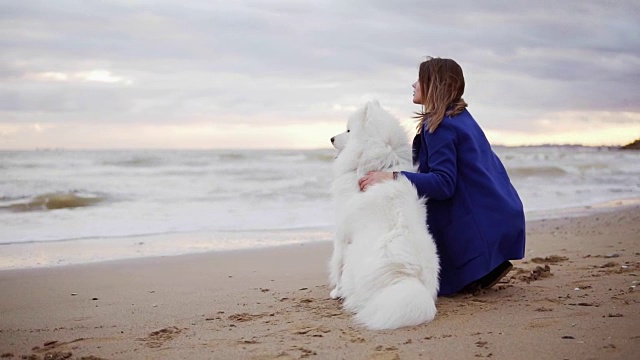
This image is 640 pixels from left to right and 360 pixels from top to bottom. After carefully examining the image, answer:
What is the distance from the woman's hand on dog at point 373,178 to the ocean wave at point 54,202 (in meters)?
8.67

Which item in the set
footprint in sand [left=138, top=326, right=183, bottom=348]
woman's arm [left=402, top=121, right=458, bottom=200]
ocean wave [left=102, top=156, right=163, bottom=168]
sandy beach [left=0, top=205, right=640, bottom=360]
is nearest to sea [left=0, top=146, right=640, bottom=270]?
ocean wave [left=102, top=156, right=163, bottom=168]

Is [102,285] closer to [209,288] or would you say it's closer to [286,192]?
[209,288]

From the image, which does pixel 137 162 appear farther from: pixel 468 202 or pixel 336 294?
pixel 468 202

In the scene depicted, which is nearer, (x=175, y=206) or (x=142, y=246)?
(x=142, y=246)

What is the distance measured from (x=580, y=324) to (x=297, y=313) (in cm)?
154

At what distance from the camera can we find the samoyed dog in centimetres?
300

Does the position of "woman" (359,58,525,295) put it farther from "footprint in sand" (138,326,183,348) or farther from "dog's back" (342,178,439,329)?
"footprint in sand" (138,326,183,348)

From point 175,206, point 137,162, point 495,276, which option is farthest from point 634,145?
point 495,276

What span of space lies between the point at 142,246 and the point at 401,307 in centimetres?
450

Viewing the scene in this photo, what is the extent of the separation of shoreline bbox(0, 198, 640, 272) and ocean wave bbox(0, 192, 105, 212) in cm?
412

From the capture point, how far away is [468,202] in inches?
138

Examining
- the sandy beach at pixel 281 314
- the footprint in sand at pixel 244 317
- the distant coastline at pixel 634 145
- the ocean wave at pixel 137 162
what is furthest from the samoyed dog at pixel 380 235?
the distant coastline at pixel 634 145

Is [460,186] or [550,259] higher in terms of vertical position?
[460,186]

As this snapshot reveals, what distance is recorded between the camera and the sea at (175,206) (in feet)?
22.5
